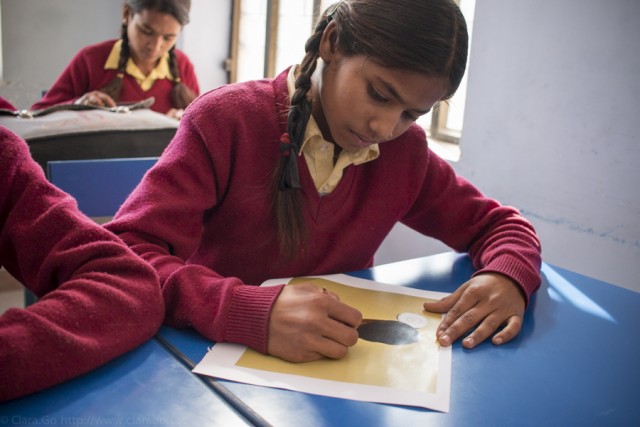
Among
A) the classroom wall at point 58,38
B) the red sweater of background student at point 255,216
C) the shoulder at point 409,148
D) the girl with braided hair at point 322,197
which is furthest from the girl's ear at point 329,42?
the classroom wall at point 58,38

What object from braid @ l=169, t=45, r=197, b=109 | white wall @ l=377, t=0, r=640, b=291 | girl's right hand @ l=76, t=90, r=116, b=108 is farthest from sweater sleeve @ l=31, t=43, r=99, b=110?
white wall @ l=377, t=0, r=640, b=291

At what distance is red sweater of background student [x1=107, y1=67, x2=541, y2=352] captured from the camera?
28.7 inches

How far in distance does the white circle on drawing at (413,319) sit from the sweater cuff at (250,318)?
20 cm

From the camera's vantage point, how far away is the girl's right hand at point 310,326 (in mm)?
666

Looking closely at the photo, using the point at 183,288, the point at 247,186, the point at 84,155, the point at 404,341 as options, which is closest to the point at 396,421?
the point at 404,341

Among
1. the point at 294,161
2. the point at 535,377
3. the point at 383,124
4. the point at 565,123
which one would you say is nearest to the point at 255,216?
the point at 294,161

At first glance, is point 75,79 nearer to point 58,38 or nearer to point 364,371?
point 58,38

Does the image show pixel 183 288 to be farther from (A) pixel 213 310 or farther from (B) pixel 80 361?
(B) pixel 80 361

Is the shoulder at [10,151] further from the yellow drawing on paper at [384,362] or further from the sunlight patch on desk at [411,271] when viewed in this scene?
the sunlight patch on desk at [411,271]

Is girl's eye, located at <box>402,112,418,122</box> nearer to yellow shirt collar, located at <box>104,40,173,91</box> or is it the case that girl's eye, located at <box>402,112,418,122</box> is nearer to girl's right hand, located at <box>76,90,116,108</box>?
girl's right hand, located at <box>76,90,116,108</box>

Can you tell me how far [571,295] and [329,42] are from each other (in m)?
0.57

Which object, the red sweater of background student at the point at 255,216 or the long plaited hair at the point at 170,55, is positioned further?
the long plaited hair at the point at 170,55

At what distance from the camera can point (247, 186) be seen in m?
0.96

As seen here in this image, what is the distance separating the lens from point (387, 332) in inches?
30.1
